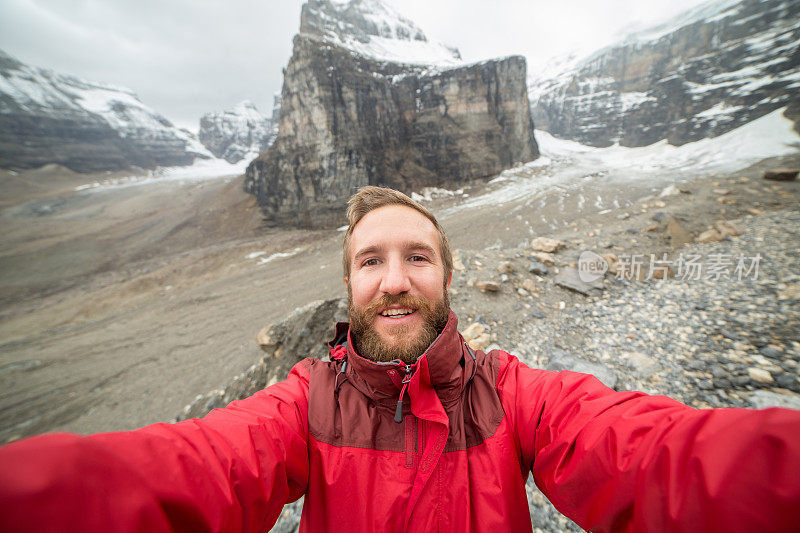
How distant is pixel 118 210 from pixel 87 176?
23.7m

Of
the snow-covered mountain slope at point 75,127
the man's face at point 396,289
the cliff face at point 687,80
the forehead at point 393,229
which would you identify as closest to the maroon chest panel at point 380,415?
the man's face at point 396,289

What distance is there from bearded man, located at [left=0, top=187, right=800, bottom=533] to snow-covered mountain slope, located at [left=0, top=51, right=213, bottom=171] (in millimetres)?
66888

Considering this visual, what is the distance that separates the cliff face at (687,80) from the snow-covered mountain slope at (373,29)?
110 ft

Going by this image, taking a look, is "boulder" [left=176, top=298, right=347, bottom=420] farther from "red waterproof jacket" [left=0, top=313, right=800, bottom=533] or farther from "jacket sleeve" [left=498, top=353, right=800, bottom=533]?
"jacket sleeve" [left=498, top=353, right=800, bottom=533]

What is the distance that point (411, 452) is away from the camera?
1.42 m

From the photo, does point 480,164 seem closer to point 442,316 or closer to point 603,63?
point 442,316

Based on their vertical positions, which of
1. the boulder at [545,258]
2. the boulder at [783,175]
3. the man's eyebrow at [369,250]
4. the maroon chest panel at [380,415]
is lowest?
the boulder at [545,258]

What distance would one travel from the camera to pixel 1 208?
94.5 feet

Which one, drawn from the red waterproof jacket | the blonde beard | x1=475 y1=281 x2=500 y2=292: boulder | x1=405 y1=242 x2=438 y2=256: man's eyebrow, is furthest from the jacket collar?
x1=475 y1=281 x2=500 y2=292: boulder

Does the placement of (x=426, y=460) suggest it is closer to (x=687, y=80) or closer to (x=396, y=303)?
(x=396, y=303)

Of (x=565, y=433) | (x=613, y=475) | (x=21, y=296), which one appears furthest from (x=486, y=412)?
(x=21, y=296)

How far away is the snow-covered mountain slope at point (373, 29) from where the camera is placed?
33584mm

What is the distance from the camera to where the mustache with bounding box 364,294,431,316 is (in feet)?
5.82

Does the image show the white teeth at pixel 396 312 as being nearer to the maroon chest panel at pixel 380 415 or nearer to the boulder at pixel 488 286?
the maroon chest panel at pixel 380 415
